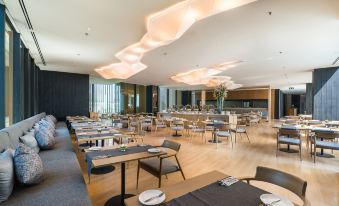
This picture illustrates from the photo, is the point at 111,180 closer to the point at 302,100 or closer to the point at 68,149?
the point at 68,149

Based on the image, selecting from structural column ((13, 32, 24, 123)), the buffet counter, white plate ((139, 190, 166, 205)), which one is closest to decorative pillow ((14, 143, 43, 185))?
white plate ((139, 190, 166, 205))

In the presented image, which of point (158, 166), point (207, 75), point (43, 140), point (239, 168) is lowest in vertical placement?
point (239, 168)

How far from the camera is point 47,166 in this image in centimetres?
250

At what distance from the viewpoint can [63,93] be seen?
365 inches

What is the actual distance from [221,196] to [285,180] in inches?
26.1

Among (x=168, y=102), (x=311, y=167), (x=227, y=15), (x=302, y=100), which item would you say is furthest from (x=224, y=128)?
(x=302, y=100)

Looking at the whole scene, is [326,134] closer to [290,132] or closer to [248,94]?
[290,132]

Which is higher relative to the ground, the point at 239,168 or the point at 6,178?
the point at 6,178

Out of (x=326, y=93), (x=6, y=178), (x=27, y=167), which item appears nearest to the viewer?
(x=6, y=178)

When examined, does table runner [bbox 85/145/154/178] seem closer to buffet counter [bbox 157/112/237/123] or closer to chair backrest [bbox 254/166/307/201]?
chair backrest [bbox 254/166/307/201]

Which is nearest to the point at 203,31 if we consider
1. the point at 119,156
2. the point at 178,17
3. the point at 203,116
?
the point at 178,17

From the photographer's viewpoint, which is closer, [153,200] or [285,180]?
[153,200]

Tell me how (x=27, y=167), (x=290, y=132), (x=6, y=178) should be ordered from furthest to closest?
(x=290, y=132)
(x=27, y=167)
(x=6, y=178)

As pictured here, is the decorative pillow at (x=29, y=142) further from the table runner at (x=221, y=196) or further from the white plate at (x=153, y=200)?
the table runner at (x=221, y=196)
